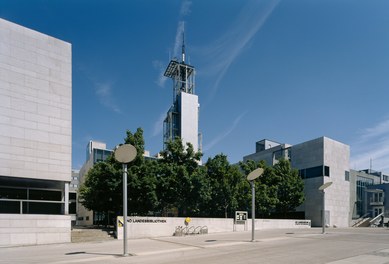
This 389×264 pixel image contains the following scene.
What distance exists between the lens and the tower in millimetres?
65312

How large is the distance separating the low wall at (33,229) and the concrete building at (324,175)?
36.7 m

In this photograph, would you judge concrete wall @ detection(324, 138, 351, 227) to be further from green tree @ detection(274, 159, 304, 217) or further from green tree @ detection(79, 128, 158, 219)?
green tree @ detection(79, 128, 158, 219)

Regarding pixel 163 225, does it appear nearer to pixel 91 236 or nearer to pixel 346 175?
pixel 91 236

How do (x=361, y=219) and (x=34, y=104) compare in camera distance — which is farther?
(x=361, y=219)

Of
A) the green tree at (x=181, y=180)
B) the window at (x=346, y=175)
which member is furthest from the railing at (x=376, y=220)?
the green tree at (x=181, y=180)

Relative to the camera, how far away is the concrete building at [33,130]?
1767cm

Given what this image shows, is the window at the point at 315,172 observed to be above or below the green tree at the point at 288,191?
above

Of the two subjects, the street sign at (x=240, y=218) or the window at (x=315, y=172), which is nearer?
the street sign at (x=240, y=218)

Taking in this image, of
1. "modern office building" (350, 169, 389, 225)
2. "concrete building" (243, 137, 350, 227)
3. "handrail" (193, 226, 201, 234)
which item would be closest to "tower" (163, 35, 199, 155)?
"concrete building" (243, 137, 350, 227)

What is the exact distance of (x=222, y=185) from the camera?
102ft

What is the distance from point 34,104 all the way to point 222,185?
18723mm

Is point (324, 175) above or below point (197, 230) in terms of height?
above

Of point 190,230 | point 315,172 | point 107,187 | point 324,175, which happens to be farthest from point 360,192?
point 107,187

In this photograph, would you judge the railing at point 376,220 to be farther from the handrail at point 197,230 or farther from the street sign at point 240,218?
the handrail at point 197,230
